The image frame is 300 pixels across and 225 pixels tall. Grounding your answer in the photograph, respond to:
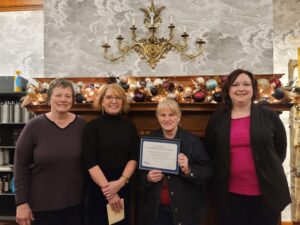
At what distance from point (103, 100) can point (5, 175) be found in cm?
282

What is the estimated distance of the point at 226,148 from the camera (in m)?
1.69

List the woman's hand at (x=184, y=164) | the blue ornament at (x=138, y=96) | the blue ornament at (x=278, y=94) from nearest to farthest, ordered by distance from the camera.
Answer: the woman's hand at (x=184, y=164)
the blue ornament at (x=278, y=94)
the blue ornament at (x=138, y=96)

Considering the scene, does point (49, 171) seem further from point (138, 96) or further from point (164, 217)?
point (138, 96)

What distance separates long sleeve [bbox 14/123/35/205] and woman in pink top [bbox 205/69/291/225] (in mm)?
1178

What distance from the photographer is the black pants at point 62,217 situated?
171 centimetres

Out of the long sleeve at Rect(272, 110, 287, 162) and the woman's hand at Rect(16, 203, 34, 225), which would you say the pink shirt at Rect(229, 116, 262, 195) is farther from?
the woman's hand at Rect(16, 203, 34, 225)

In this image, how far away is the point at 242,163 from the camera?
1.68 meters

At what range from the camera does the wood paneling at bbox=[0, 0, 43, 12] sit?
13.1 ft

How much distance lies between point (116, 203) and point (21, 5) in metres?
3.56

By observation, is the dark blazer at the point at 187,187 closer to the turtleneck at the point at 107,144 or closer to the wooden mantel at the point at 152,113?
the turtleneck at the point at 107,144

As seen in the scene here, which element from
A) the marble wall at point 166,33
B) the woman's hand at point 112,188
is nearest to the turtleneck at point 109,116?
the woman's hand at point 112,188

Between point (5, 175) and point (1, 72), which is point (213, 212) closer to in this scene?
point (5, 175)

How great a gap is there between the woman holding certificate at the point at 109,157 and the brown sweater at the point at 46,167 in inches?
4.3

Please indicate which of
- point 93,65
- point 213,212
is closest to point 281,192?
point 213,212
